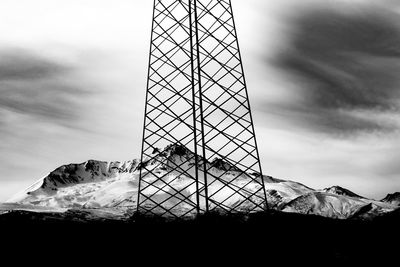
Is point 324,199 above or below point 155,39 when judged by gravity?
above

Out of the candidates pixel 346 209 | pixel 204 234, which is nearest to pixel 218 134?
pixel 204 234

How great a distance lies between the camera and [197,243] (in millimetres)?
17391

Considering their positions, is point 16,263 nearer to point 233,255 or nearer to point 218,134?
point 233,255

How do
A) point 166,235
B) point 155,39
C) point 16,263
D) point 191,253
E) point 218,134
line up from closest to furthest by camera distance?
point 16,263
point 191,253
point 166,235
point 218,134
point 155,39

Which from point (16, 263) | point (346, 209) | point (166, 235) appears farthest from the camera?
point (346, 209)

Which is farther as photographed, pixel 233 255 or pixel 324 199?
pixel 324 199

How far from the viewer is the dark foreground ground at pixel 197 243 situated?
53.8 ft

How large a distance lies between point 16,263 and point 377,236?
13.6 metres

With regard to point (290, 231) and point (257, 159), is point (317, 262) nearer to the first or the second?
point (290, 231)

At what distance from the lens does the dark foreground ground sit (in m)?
16.4

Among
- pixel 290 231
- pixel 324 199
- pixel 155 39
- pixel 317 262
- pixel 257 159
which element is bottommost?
pixel 317 262

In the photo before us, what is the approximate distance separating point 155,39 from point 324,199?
182 metres

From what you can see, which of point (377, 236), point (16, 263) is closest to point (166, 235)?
point (16, 263)

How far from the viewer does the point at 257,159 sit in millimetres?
21219
